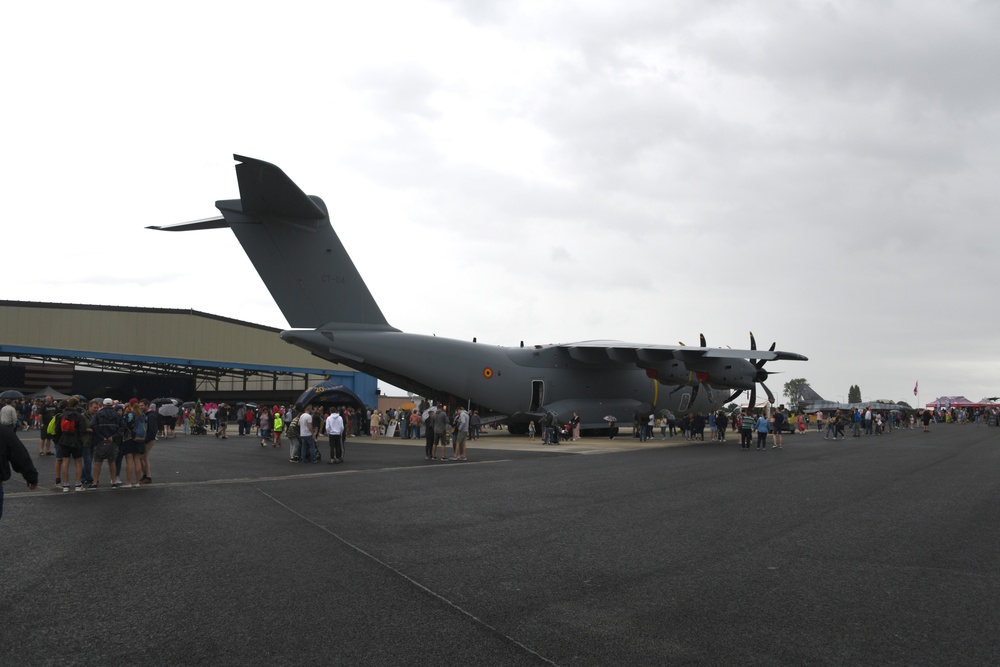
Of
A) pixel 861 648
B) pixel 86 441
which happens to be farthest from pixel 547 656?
pixel 86 441

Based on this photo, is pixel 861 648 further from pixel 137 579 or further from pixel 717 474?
pixel 717 474

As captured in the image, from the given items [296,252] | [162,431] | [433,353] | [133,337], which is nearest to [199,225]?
[296,252]

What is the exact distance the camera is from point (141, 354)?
49.7m

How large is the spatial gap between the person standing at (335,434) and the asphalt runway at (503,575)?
5766 mm

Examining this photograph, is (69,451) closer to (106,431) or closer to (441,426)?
(106,431)

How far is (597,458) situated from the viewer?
819 inches

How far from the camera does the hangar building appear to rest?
154 ft

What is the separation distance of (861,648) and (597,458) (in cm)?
1620

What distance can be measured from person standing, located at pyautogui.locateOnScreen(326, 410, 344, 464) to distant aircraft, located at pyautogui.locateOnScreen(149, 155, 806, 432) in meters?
5.84

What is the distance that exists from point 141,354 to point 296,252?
32.1m

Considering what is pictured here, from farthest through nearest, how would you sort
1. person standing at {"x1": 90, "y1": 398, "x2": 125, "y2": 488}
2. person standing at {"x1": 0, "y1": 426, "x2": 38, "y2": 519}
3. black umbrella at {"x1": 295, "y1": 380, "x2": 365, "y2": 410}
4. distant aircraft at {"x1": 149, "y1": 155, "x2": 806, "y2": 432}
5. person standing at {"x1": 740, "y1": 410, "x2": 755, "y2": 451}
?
black umbrella at {"x1": 295, "y1": 380, "x2": 365, "y2": 410}
person standing at {"x1": 740, "y1": 410, "x2": 755, "y2": 451}
distant aircraft at {"x1": 149, "y1": 155, "x2": 806, "y2": 432}
person standing at {"x1": 90, "y1": 398, "x2": 125, "y2": 488}
person standing at {"x1": 0, "y1": 426, "x2": 38, "y2": 519}

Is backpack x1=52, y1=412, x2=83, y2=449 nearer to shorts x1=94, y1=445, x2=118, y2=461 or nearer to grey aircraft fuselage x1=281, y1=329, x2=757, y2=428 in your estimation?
shorts x1=94, y1=445, x2=118, y2=461

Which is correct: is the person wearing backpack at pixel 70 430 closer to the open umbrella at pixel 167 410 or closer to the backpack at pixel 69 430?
the backpack at pixel 69 430

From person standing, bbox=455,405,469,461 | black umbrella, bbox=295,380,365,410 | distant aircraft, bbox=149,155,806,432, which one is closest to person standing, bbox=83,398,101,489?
distant aircraft, bbox=149,155,806,432
